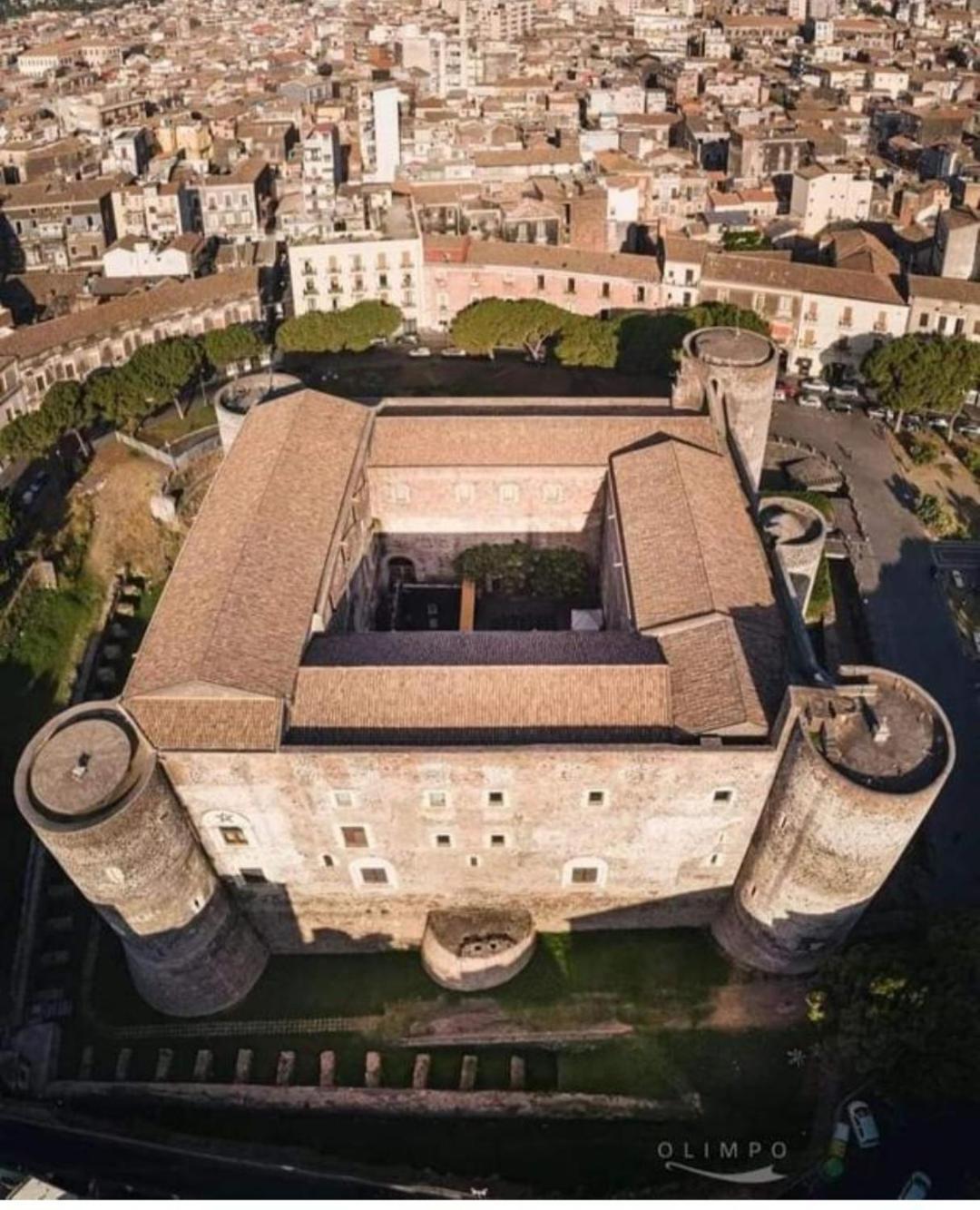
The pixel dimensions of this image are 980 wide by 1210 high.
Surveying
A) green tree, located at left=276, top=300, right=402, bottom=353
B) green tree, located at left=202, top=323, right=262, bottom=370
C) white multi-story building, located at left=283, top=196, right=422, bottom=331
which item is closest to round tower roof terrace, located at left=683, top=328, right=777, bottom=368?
green tree, located at left=276, top=300, right=402, bottom=353

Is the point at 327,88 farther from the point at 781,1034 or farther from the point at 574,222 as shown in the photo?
the point at 781,1034

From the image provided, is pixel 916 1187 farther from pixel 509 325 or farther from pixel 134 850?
pixel 509 325

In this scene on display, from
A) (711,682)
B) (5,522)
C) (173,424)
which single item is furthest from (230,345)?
(711,682)

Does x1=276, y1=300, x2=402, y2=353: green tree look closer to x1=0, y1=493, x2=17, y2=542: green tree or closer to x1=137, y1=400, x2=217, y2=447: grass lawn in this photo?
x1=137, y1=400, x2=217, y2=447: grass lawn

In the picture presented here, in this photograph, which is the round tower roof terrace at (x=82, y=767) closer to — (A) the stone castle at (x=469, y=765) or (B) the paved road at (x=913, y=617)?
(A) the stone castle at (x=469, y=765)

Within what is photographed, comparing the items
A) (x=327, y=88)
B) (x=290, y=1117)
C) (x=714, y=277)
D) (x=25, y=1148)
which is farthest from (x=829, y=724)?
(x=327, y=88)

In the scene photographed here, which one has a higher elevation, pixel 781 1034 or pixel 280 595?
pixel 280 595
